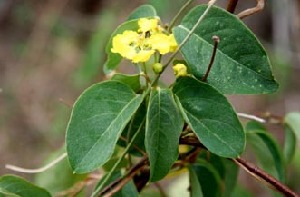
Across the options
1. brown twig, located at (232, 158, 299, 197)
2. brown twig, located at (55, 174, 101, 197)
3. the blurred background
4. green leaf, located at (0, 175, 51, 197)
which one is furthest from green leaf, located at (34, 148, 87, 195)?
the blurred background

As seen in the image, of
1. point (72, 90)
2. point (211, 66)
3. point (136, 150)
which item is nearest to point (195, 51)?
point (211, 66)

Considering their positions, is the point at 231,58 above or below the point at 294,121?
above

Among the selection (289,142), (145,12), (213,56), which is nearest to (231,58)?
(213,56)

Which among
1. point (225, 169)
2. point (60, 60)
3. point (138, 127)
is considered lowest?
point (60, 60)

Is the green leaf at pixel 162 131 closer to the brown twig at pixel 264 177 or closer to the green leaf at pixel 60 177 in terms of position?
the brown twig at pixel 264 177

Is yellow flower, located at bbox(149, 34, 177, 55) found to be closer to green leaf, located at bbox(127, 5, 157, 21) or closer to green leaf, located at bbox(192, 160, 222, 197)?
green leaf, located at bbox(127, 5, 157, 21)

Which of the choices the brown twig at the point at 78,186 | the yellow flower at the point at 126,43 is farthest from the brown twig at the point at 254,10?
the brown twig at the point at 78,186

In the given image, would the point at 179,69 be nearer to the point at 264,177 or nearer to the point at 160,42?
the point at 160,42
